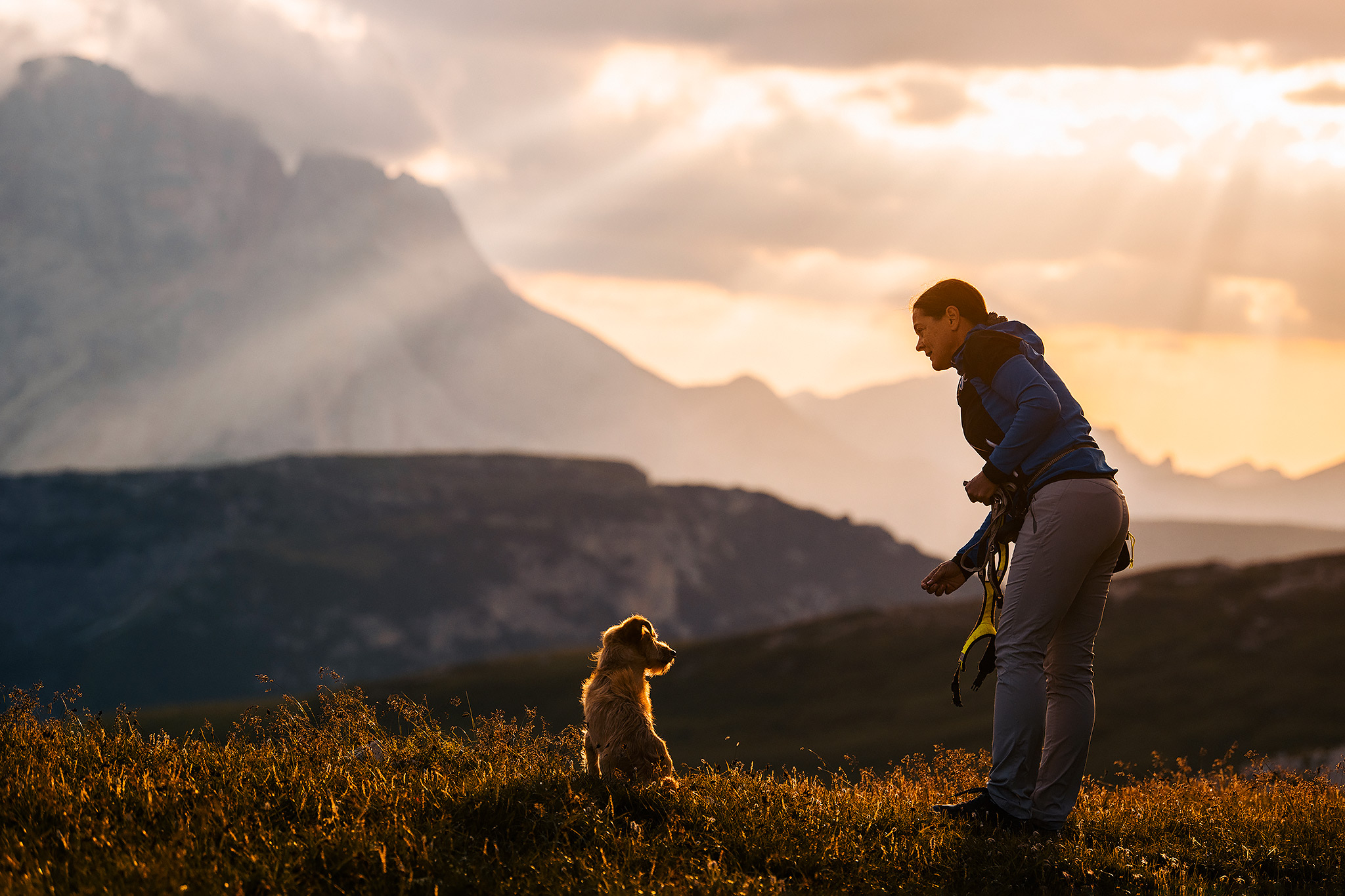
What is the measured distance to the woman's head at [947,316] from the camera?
656 cm

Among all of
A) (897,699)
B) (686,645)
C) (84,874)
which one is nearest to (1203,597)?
(897,699)

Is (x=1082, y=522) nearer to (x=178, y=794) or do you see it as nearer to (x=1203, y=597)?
(x=178, y=794)

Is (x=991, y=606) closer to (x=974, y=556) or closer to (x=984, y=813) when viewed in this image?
(x=974, y=556)

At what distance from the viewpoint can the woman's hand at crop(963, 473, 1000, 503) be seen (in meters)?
6.28

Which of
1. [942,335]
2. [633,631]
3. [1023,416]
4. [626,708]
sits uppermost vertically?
[942,335]

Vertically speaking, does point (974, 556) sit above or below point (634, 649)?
above

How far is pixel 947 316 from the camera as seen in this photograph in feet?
21.6

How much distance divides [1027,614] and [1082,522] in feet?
2.07

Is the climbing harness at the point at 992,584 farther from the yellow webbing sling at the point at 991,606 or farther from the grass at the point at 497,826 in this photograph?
the grass at the point at 497,826

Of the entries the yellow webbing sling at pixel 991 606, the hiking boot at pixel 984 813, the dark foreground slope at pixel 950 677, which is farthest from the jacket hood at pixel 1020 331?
the dark foreground slope at pixel 950 677

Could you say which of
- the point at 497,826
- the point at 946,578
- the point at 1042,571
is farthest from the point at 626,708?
the point at 1042,571

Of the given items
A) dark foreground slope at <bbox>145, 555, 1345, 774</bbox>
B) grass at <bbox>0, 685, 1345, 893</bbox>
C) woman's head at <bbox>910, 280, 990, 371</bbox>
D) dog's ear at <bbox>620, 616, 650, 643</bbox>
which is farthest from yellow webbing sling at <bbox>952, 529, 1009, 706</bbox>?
dark foreground slope at <bbox>145, 555, 1345, 774</bbox>

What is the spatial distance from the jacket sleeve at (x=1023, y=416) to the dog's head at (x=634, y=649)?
2790 mm

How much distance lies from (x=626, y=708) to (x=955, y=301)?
11.5ft
